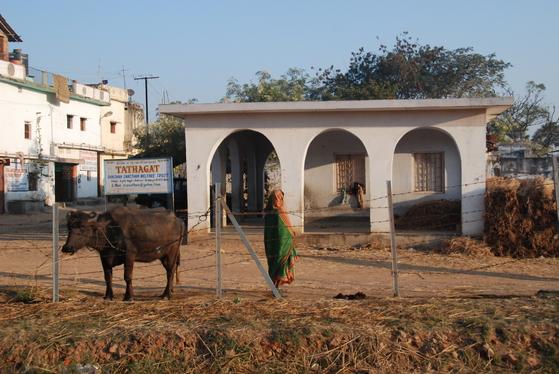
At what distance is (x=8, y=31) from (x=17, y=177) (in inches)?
417

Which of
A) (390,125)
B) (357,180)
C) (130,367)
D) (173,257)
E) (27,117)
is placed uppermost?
(27,117)

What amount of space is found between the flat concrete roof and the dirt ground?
3599 millimetres

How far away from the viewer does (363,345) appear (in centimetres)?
571

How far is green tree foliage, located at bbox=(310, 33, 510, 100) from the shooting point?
Result: 3338 cm

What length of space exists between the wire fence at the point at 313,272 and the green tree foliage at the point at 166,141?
1056 centimetres

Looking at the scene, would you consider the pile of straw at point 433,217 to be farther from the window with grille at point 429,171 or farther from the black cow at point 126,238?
the black cow at point 126,238

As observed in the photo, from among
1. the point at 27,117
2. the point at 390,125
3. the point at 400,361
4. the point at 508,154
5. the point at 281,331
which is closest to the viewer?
the point at 400,361

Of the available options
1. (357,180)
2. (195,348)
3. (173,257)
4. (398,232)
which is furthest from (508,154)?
(195,348)

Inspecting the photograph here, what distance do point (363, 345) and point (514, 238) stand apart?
27.1ft

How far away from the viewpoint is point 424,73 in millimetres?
34094

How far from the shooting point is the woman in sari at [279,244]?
858 cm

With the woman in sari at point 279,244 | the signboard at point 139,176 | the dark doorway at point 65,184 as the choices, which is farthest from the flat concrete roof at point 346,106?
the dark doorway at point 65,184

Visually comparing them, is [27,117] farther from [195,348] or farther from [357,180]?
[195,348]

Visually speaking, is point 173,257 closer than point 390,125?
Yes
